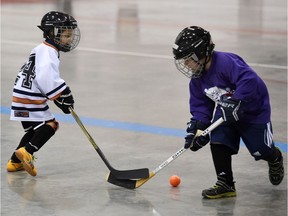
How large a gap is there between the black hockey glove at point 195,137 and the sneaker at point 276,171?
1.69ft

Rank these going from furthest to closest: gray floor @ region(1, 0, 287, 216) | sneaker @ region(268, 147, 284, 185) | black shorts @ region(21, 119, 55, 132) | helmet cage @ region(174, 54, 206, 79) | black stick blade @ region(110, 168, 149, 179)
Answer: black shorts @ region(21, 119, 55, 132), black stick blade @ region(110, 168, 149, 179), sneaker @ region(268, 147, 284, 185), gray floor @ region(1, 0, 287, 216), helmet cage @ region(174, 54, 206, 79)

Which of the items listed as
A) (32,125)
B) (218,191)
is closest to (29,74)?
(32,125)

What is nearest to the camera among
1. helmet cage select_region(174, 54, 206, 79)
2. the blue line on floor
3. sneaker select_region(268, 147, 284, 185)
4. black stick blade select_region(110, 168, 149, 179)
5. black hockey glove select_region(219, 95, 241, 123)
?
black hockey glove select_region(219, 95, 241, 123)

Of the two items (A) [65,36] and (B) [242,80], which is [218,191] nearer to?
(B) [242,80]

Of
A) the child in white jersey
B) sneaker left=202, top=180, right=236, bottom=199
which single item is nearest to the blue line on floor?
the child in white jersey

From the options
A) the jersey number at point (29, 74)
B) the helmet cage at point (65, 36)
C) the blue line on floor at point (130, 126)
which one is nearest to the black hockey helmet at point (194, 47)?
the helmet cage at point (65, 36)

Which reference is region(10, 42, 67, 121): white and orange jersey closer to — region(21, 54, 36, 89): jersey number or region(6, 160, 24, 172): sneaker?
region(21, 54, 36, 89): jersey number

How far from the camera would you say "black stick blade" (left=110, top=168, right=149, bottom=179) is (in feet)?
20.5

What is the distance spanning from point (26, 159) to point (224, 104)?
156 centimetres

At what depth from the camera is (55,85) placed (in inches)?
247

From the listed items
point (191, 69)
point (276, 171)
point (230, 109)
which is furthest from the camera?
point (276, 171)

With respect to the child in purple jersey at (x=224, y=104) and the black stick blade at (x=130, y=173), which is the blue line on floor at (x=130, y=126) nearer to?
the black stick blade at (x=130, y=173)

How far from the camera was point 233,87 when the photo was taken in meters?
5.88

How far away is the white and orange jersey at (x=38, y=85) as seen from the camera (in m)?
6.27
